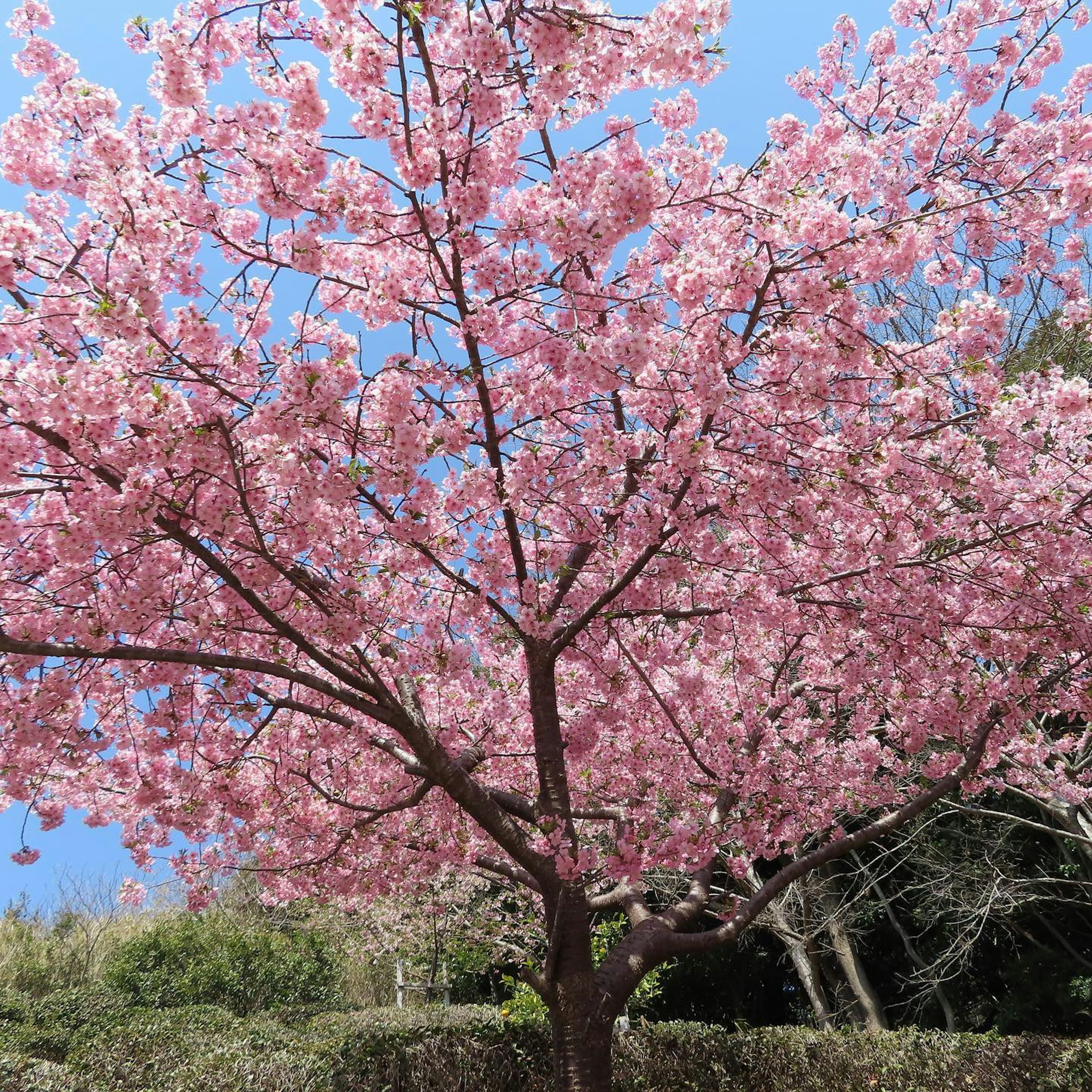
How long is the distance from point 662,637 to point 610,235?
3740mm

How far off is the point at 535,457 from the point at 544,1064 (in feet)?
16.9

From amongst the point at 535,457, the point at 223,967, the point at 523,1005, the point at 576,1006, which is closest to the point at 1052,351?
the point at 535,457

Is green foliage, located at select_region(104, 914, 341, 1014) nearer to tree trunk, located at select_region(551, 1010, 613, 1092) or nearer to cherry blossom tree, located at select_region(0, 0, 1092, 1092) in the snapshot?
cherry blossom tree, located at select_region(0, 0, 1092, 1092)

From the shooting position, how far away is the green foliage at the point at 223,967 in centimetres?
1575

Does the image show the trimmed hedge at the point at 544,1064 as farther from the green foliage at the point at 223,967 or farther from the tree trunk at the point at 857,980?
the green foliage at the point at 223,967

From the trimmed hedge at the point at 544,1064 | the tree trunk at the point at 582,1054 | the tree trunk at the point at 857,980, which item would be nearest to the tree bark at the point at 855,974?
the tree trunk at the point at 857,980

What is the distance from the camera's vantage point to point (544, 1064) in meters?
6.41

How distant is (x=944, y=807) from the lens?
468 inches

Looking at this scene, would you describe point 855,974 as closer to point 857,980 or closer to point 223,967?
point 857,980

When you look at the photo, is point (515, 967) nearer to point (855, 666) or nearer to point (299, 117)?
point (855, 666)

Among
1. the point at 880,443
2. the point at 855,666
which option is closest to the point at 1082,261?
the point at 855,666

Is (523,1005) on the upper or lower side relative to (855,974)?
upper

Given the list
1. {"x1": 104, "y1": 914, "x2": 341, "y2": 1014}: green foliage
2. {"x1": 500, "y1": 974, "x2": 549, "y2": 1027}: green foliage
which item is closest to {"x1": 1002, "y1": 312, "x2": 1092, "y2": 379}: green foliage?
{"x1": 500, "y1": 974, "x2": 549, "y2": 1027}: green foliage

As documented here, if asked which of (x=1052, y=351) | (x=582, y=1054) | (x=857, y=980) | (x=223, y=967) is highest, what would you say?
(x=1052, y=351)
